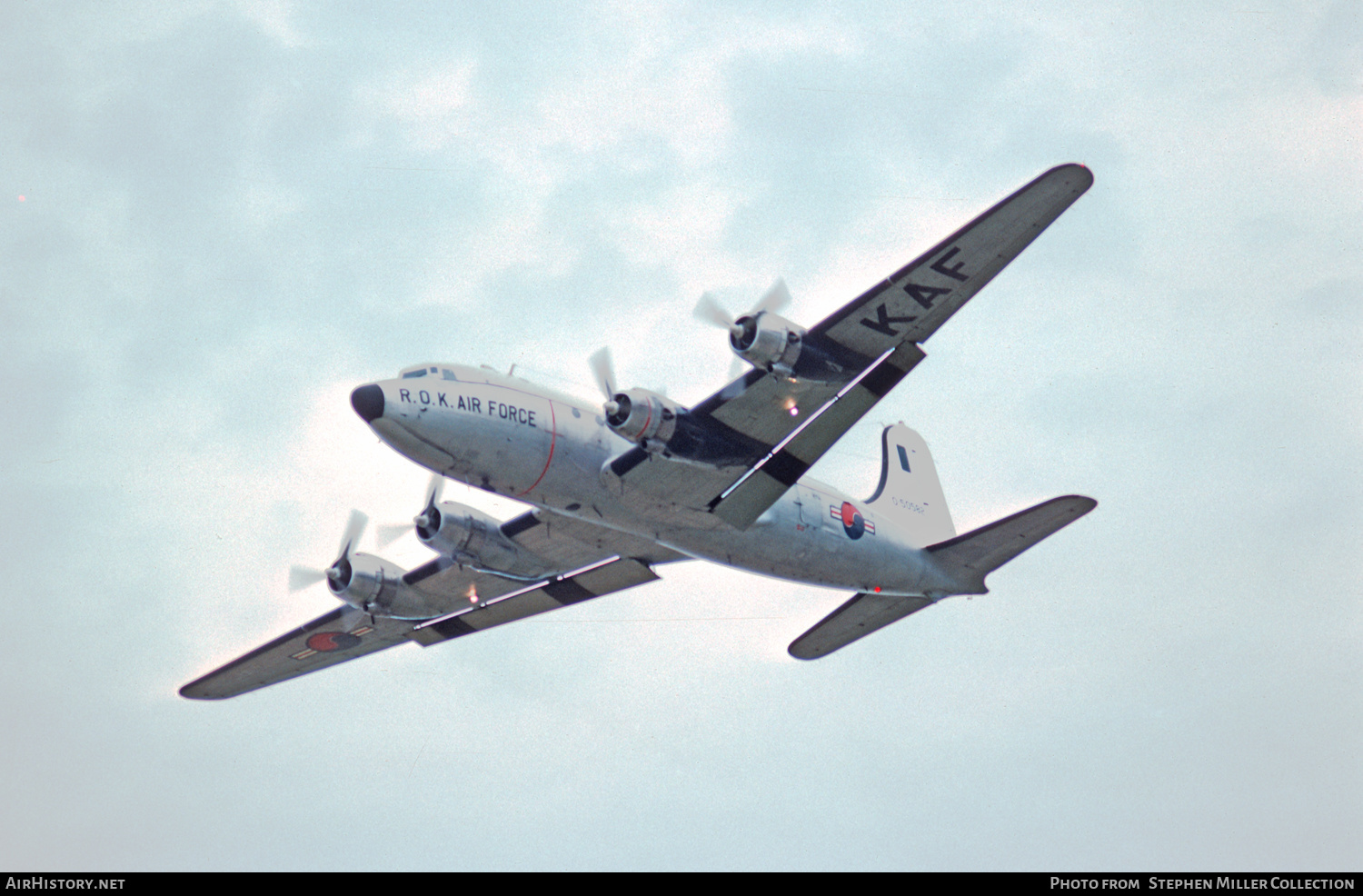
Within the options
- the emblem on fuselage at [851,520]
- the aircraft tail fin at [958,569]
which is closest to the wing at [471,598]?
the emblem on fuselage at [851,520]

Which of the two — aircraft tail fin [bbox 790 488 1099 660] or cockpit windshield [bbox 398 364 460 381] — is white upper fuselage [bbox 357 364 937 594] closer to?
cockpit windshield [bbox 398 364 460 381]

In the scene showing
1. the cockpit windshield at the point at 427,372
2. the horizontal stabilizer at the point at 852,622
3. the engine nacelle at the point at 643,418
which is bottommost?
the horizontal stabilizer at the point at 852,622

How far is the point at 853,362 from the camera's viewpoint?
23.7 meters

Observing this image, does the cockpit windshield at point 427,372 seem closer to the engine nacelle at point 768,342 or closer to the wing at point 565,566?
the wing at point 565,566

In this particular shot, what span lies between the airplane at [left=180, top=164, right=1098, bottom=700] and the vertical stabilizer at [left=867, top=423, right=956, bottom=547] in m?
0.12

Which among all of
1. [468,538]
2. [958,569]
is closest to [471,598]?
[468,538]

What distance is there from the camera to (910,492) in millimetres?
32969

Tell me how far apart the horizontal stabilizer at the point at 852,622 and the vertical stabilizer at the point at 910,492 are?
1.84 m

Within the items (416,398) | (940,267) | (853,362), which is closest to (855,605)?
(853,362)

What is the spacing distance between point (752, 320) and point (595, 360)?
3693 millimetres

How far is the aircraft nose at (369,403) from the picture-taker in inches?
Answer: 910

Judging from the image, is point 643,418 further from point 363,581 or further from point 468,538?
point 363,581

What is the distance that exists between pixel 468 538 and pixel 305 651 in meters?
8.09

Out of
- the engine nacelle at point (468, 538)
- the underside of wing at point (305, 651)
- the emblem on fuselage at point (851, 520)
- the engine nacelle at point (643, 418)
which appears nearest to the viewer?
the engine nacelle at point (643, 418)
